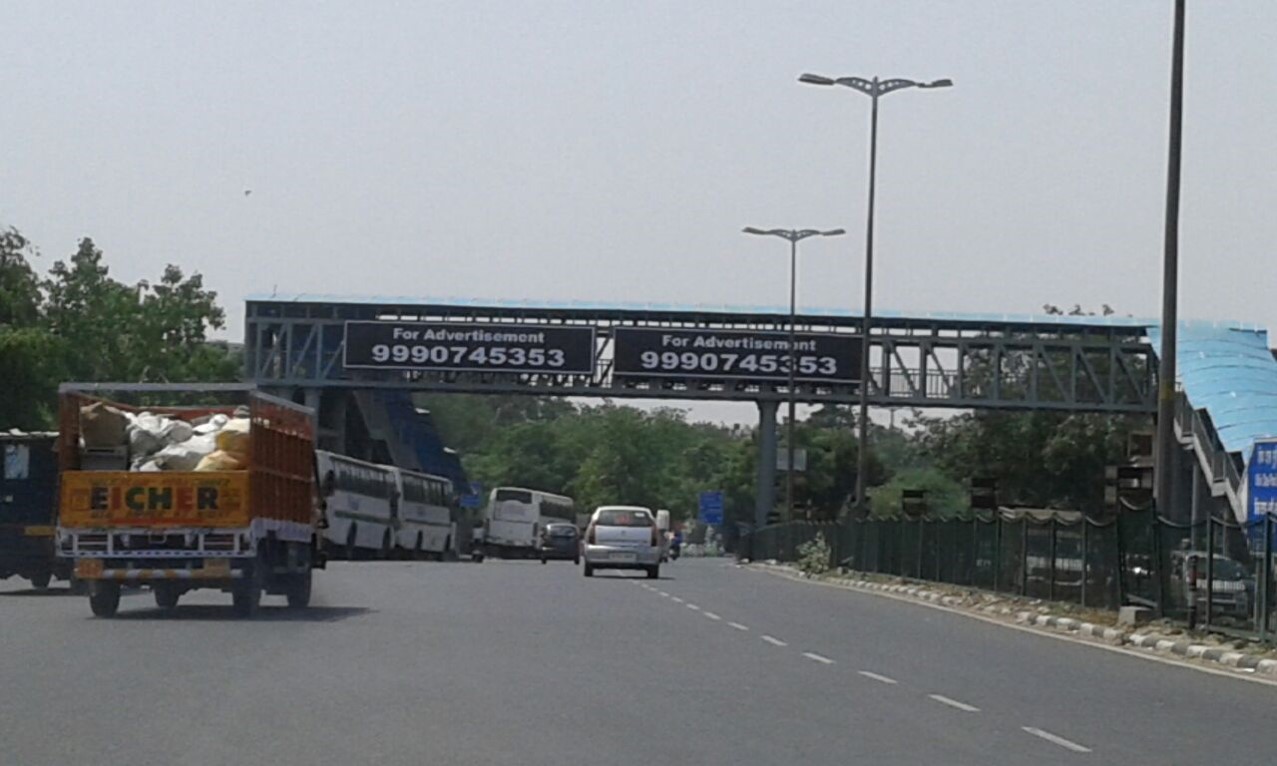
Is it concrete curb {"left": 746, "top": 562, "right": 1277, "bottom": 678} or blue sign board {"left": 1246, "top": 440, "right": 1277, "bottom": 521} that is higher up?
blue sign board {"left": 1246, "top": 440, "right": 1277, "bottom": 521}

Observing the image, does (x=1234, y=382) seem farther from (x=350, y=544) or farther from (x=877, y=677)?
(x=877, y=677)

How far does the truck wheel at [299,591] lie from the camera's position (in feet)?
99.6

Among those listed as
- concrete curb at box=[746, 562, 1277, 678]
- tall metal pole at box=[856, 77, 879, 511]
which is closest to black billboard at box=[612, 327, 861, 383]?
tall metal pole at box=[856, 77, 879, 511]

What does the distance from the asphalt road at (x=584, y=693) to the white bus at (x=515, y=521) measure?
63123mm

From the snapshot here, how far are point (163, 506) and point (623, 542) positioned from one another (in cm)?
2341

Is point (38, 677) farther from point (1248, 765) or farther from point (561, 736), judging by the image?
point (1248, 765)

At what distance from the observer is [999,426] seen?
9150 cm

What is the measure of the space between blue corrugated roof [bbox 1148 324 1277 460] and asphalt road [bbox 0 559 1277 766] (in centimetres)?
3963

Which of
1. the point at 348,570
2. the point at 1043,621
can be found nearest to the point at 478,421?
the point at 348,570

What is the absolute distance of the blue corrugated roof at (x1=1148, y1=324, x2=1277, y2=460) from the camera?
6612cm

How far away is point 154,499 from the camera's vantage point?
87.2ft

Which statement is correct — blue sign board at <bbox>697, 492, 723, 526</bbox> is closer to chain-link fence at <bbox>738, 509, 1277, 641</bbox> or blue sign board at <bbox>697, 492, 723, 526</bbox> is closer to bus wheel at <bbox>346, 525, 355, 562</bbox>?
bus wheel at <bbox>346, 525, 355, 562</bbox>

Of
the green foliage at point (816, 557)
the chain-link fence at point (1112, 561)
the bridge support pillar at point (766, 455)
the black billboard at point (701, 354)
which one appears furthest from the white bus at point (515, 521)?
the chain-link fence at point (1112, 561)

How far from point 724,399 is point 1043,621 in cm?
4885
